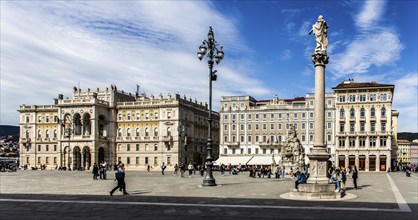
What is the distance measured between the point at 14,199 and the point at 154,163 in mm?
69663

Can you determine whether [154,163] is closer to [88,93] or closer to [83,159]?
[83,159]

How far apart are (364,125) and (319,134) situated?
67.9m

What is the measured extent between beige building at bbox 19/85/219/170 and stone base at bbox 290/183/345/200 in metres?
66.0

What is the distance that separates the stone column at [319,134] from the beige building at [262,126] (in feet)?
207

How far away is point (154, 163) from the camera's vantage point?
91.1 meters

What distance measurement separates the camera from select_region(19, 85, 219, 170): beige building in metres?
90.0

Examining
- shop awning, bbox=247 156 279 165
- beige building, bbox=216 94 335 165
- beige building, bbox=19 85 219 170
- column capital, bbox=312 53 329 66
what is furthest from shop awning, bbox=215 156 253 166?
column capital, bbox=312 53 329 66

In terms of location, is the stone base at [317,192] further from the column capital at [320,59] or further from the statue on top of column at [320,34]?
the statue on top of column at [320,34]

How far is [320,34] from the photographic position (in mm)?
24203

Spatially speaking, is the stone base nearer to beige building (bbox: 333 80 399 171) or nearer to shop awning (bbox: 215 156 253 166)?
shop awning (bbox: 215 156 253 166)

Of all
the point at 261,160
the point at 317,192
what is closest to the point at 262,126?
the point at 261,160

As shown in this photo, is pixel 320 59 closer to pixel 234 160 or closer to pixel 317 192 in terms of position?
pixel 317 192

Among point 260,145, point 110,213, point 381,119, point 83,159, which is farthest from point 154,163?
point 110,213

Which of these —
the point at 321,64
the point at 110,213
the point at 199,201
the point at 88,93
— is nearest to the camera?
the point at 110,213
